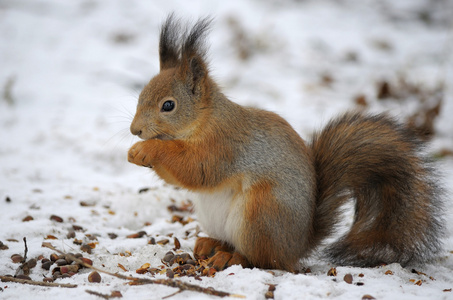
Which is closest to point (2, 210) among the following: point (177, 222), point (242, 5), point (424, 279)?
point (177, 222)

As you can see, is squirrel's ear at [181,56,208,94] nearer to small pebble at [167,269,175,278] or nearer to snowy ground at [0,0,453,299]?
snowy ground at [0,0,453,299]

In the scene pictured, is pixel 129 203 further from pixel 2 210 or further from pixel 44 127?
pixel 44 127

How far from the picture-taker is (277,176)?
1779 mm

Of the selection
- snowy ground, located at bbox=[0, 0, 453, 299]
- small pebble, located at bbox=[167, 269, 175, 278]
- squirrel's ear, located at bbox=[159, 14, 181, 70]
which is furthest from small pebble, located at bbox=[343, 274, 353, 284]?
squirrel's ear, located at bbox=[159, 14, 181, 70]

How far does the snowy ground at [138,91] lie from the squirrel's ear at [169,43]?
222 mm

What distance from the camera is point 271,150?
6.05 feet

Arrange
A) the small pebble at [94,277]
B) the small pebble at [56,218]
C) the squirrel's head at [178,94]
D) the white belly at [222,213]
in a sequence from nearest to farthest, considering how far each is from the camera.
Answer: the small pebble at [94,277] → the white belly at [222,213] → the squirrel's head at [178,94] → the small pebble at [56,218]

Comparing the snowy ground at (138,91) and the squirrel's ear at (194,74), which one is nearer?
the snowy ground at (138,91)

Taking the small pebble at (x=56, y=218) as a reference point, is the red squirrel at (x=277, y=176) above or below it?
above

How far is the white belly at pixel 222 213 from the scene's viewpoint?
1.75 metres

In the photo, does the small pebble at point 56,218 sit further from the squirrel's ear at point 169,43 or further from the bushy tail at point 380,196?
the bushy tail at point 380,196

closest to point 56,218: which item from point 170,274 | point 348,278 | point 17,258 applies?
point 17,258

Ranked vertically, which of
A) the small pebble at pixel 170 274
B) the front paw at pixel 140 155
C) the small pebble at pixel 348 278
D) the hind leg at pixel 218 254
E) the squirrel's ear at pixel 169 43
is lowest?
the small pebble at pixel 170 274

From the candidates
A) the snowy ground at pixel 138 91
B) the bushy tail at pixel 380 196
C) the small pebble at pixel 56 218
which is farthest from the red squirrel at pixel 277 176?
the small pebble at pixel 56 218
